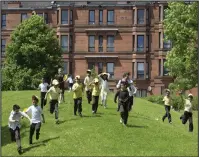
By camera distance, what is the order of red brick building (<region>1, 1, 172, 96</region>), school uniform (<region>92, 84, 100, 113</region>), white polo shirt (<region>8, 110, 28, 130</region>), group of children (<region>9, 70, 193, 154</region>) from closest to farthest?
1. white polo shirt (<region>8, 110, 28, 130</region>)
2. group of children (<region>9, 70, 193, 154</region>)
3. school uniform (<region>92, 84, 100, 113</region>)
4. red brick building (<region>1, 1, 172, 96</region>)

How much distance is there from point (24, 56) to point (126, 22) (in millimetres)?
18993

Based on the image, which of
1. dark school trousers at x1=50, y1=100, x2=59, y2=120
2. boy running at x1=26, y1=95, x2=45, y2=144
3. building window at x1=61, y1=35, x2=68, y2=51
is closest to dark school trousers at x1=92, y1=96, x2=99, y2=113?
dark school trousers at x1=50, y1=100, x2=59, y2=120

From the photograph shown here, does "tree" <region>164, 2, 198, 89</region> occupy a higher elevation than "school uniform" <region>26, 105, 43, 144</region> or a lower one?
higher

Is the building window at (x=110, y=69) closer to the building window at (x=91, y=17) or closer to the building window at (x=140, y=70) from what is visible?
the building window at (x=140, y=70)

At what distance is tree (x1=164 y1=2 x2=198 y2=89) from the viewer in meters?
39.0

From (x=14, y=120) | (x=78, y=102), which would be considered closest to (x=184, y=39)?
(x=78, y=102)

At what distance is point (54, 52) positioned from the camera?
179 ft

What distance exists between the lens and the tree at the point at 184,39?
39.0 meters

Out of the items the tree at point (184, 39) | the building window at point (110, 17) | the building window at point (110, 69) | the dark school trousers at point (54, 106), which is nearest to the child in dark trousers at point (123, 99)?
the dark school trousers at point (54, 106)

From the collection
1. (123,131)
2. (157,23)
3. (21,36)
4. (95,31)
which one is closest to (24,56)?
(21,36)

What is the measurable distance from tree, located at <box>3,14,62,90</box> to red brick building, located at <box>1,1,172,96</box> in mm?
13223

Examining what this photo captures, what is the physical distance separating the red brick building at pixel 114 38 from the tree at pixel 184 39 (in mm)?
24882

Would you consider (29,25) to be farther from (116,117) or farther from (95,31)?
(116,117)

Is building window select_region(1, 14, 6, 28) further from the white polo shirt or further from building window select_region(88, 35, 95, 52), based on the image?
the white polo shirt
